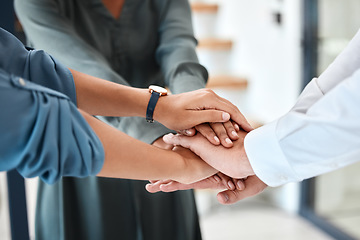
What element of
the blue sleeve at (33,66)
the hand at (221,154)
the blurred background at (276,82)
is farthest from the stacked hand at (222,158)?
the blurred background at (276,82)

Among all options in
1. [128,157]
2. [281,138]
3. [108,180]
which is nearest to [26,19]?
[108,180]

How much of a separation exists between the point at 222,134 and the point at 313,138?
26cm

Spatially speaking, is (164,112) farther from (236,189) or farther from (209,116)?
(236,189)

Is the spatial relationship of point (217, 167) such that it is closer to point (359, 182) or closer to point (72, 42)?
point (72, 42)

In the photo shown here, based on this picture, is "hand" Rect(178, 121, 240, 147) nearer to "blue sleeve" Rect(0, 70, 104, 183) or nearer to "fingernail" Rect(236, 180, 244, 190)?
"fingernail" Rect(236, 180, 244, 190)

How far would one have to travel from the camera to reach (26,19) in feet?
3.70

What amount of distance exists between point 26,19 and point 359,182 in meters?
2.12

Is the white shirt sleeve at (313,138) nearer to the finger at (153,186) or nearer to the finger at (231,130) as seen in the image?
the finger at (231,130)

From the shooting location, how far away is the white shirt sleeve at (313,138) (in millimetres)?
725

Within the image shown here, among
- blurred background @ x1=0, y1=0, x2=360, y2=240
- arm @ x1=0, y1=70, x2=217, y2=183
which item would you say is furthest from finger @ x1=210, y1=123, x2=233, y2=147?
blurred background @ x1=0, y1=0, x2=360, y2=240

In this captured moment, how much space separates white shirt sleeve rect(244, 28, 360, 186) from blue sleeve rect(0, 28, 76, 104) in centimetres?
40

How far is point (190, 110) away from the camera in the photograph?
0.99m

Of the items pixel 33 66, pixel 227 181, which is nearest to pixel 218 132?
pixel 227 181

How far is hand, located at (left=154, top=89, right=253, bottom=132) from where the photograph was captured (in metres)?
0.98
